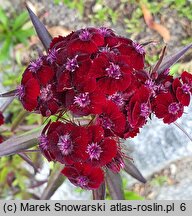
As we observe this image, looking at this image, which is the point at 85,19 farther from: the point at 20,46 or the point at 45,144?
the point at 45,144

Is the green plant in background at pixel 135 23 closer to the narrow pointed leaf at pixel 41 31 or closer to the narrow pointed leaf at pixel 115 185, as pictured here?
the narrow pointed leaf at pixel 41 31

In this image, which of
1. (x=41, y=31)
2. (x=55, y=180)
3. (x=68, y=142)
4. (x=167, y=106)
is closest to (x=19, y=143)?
(x=55, y=180)

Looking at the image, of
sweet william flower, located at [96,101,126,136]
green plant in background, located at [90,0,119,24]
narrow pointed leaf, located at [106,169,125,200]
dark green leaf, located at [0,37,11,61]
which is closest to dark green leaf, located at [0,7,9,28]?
dark green leaf, located at [0,37,11,61]

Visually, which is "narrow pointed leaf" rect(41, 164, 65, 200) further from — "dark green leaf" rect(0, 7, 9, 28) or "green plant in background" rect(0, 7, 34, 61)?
"dark green leaf" rect(0, 7, 9, 28)

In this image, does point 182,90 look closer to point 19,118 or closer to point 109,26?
point 19,118

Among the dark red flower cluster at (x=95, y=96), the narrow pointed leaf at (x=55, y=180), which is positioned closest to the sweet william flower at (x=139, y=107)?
the dark red flower cluster at (x=95, y=96)

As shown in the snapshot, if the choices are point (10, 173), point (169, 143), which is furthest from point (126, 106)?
point (10, 173)
